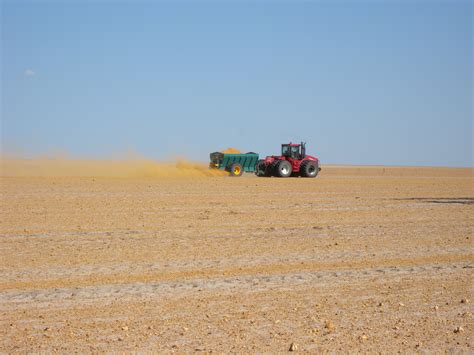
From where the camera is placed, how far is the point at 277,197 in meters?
26.5

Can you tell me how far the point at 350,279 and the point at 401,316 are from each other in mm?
2175

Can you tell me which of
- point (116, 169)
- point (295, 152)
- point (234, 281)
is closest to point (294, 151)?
point (295, 152)

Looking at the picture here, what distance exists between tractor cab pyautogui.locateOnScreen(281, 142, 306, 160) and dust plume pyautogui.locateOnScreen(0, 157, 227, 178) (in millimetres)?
4783

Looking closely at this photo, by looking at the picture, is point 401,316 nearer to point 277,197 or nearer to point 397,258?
point 397,258

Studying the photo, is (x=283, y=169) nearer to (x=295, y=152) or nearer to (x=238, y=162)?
(x=295, y=152)

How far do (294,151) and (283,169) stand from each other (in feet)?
4.28

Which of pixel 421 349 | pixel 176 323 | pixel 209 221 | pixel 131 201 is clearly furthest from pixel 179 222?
pixel 421 349

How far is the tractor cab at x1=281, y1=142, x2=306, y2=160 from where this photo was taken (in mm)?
40344

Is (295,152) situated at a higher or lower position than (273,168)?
higher

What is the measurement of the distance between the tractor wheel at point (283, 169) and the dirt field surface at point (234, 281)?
19.5 meters

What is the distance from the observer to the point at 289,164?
4056cm

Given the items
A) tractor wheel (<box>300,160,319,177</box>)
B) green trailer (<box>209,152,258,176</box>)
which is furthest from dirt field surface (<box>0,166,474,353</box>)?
green trailer (<box>209,152,258,176</box>)

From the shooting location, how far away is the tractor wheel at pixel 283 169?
40.2 metres

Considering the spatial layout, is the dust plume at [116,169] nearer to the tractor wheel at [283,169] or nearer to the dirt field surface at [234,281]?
the tractor wheel at [283,169]
